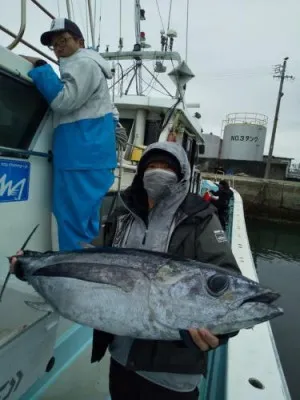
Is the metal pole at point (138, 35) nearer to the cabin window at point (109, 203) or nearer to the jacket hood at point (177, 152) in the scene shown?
the cabin window at point (109, 203)

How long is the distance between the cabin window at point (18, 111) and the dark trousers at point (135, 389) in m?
1.67

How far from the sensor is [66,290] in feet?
5.27

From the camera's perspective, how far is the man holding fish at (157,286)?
4.35 feet

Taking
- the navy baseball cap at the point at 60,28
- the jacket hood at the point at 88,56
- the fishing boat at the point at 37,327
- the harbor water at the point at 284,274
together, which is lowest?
the harbor water at the point at 284,274

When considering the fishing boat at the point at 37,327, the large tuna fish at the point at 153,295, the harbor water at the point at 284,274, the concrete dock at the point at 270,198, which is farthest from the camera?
the concrete dock at the point at 270,198

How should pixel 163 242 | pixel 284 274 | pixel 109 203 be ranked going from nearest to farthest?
pixel 163 242, pixel 109 203, pixel 284 274

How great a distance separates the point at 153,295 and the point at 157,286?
0.14 ft

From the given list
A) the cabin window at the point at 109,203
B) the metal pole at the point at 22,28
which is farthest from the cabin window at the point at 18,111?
the cabin window at the point at 109,203

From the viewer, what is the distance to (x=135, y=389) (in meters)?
1.76

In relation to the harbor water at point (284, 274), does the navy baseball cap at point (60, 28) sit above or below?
above


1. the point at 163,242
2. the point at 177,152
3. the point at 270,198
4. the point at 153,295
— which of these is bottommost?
the point at 270,198

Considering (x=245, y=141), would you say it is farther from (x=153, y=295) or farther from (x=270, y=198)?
(x=153, y=295)

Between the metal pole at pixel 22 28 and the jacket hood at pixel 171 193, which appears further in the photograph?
the metal pole at pixel 22 28

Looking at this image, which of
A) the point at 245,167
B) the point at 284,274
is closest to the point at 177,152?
the point at 284,274
